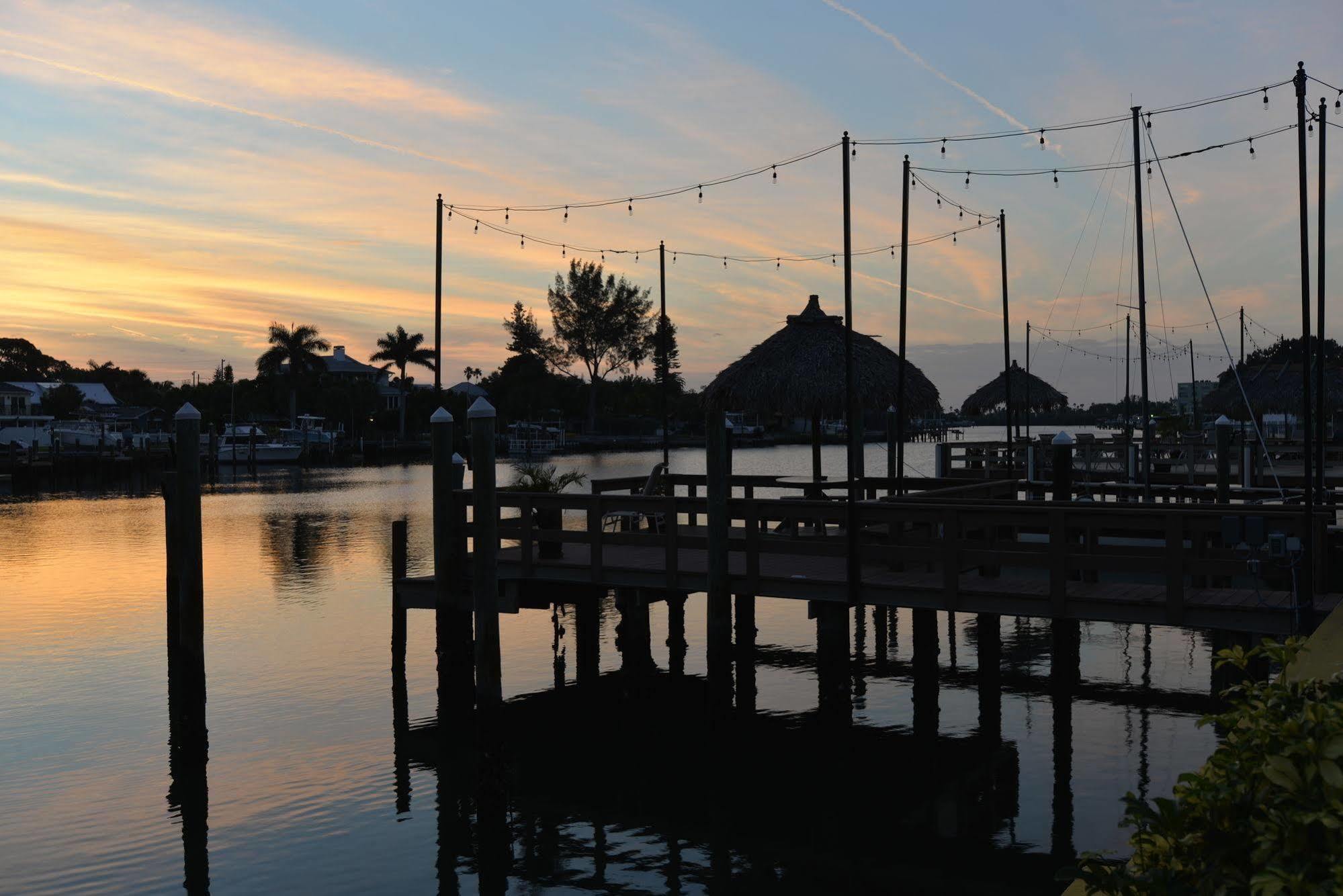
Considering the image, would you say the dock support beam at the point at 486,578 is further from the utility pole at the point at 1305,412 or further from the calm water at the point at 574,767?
the utility pole at the point at 1305,412

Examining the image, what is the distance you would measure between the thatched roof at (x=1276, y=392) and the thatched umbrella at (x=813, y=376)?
2454 centimetres

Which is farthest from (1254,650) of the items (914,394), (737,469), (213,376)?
(213,376)

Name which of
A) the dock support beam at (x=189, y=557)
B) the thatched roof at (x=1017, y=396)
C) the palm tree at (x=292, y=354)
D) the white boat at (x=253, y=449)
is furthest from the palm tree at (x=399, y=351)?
the dock support beam at (x=189, y=557)


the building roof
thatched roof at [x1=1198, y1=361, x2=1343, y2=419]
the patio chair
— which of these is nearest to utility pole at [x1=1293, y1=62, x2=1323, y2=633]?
the patio chair

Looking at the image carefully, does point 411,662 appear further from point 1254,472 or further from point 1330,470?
point 1330,470

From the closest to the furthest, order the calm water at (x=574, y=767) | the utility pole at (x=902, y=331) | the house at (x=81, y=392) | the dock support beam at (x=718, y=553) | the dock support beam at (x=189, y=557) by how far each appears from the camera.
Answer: the calm water at (x=574, y=767) < the dock support beam at (x=718, y=553) < the dock support beam at (x=189, y=557) < the utility pole at (x=902, y=331) < the house at (x=81, y=392)

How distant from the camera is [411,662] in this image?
19641mm

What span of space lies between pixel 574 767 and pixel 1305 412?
1020 cm

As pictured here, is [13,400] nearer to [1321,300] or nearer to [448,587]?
[448,587]

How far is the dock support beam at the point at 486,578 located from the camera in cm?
1406

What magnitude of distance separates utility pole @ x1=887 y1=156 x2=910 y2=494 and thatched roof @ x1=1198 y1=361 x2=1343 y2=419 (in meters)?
22.3

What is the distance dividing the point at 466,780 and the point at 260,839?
2.52 meters

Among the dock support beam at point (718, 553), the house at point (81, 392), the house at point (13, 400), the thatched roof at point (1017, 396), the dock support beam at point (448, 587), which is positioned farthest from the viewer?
the house at point (81, 392)

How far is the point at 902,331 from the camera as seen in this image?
77.2 ft
